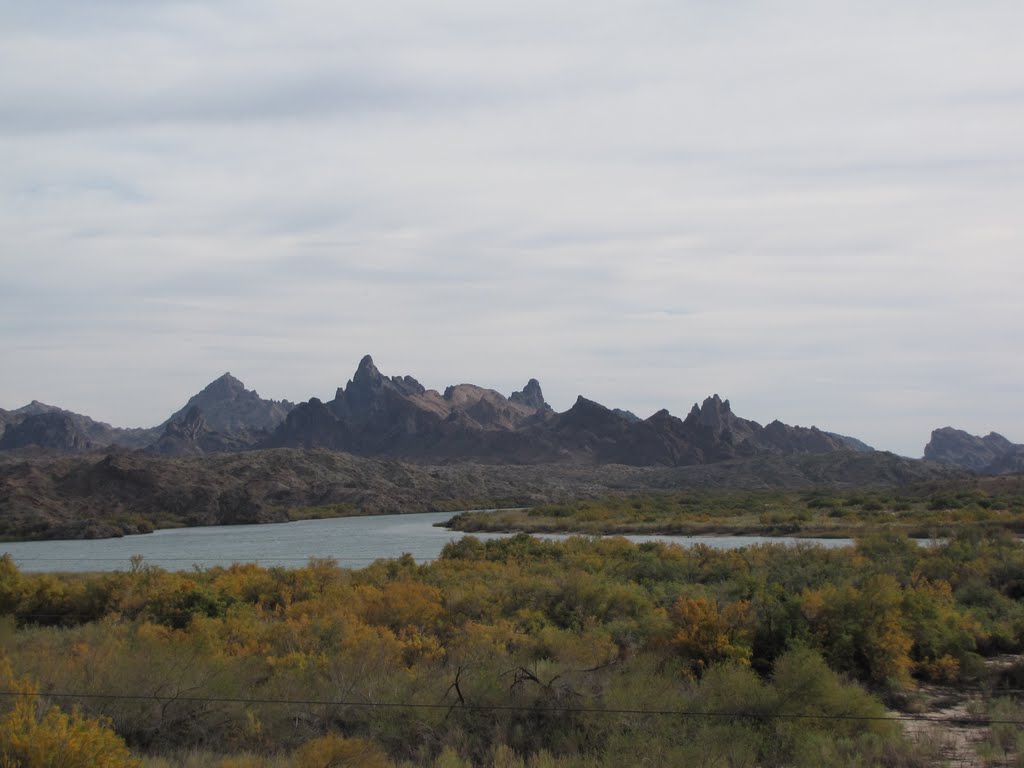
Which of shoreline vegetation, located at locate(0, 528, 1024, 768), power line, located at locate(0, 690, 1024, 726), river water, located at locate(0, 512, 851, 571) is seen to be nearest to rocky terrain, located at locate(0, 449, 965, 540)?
river water, located at locate(0, 512, 851, 571)

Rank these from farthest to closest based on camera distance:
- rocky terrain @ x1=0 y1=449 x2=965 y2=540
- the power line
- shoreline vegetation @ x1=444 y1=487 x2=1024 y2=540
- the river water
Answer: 1. rocky terrain @ x1=0 y1=449 x2=965 y2=540
2. shoreline vegetation @ x1=444 y1=487 x2=1024 y2=540
3. the river water
4. the power line

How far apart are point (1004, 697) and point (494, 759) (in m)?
8.94

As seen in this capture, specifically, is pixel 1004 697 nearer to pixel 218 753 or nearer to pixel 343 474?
pixel 218 753

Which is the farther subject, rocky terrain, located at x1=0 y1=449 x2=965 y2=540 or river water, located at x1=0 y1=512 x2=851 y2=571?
rocky terrain, located at x1=0 y1=449 x2=965 y2=540

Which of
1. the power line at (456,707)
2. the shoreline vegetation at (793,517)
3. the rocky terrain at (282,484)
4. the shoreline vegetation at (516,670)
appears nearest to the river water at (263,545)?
the shoreline vegetation at (793,517)

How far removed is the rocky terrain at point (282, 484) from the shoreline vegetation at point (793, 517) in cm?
2900

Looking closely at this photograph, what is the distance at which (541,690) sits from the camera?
1304cm

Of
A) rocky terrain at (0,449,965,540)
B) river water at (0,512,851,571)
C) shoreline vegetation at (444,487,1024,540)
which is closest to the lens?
river water at (0,512,851,571)

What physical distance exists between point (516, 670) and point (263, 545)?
4751 cm

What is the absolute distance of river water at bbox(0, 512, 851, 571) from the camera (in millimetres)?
45250

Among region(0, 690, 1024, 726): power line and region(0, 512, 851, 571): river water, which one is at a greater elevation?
region(0, 690, 1024, 726): power line

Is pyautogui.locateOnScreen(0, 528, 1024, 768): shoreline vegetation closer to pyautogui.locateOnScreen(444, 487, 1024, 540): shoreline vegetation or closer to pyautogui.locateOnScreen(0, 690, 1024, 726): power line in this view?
pyautogui.locateOnScreen(0, 690, 1024, 726): power line

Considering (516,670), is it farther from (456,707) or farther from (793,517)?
(793,517)

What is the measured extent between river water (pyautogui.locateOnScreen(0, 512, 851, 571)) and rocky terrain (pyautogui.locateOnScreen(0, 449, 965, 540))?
23.9 ft
